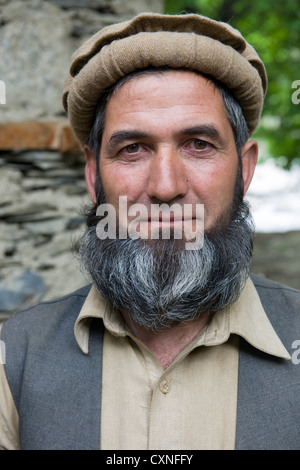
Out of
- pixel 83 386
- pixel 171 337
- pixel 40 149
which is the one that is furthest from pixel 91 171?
pixel 40 149

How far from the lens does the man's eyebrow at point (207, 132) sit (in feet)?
4.90

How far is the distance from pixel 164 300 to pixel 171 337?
16cm

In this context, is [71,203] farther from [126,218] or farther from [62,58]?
[126,218]

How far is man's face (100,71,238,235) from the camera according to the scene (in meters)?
1.47

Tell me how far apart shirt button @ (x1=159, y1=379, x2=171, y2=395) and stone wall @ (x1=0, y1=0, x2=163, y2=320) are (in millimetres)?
1268

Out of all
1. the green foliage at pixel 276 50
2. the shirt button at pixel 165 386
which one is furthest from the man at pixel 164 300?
the green foliage at pixel 276 50

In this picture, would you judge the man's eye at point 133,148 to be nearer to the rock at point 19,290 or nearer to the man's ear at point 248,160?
the man's ear at point 248,160

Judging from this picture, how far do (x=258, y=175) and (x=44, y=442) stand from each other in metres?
14.4

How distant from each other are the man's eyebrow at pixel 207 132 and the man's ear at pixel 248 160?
0.70 ft

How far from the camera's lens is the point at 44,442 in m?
1.42

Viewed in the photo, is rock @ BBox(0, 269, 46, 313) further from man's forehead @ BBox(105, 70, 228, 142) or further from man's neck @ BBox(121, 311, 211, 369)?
man's forehead @ BBox(105, 70, 228, 142)

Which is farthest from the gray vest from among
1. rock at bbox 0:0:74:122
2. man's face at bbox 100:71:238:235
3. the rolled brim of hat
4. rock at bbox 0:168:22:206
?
rock at bbox 0:0:74:122

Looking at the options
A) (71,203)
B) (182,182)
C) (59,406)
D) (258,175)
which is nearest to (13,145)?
(71,203)

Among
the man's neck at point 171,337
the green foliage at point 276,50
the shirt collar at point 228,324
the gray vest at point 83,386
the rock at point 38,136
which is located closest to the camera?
the gray vest at point 83,386
